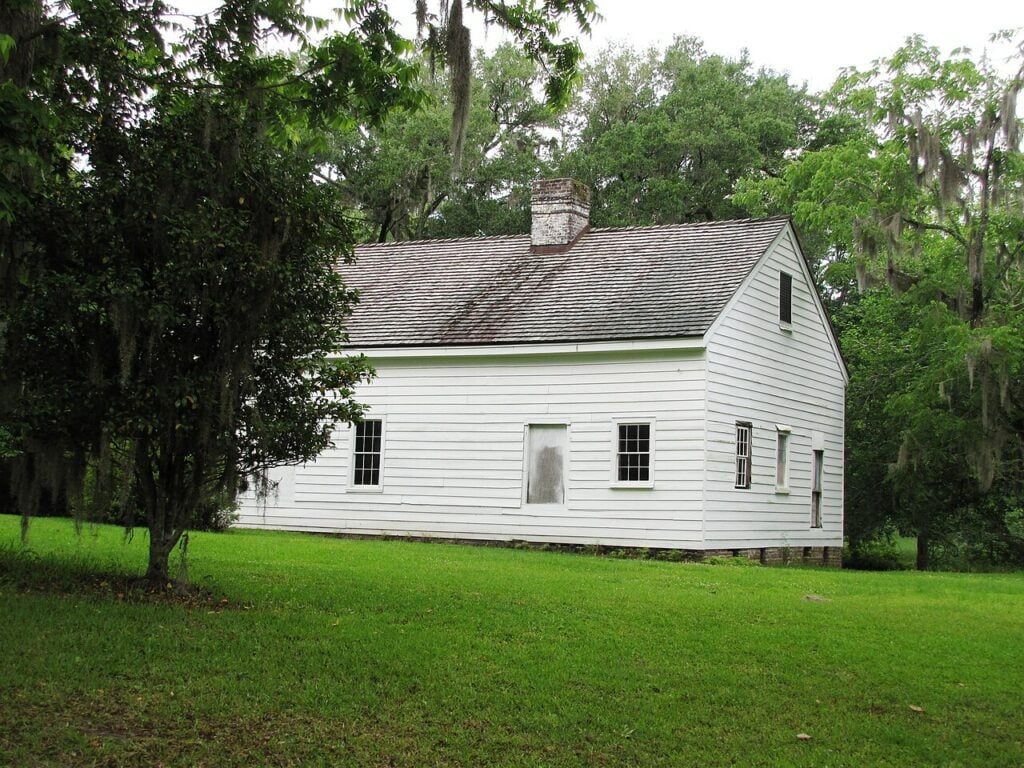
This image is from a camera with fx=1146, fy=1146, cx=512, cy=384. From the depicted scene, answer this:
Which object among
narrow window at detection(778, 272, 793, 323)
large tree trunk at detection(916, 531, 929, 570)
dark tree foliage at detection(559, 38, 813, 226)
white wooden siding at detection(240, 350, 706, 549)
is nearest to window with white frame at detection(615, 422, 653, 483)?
white wooden siding at detection(240, 350, 706, 549)

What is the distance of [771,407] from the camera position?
21484 millimetres

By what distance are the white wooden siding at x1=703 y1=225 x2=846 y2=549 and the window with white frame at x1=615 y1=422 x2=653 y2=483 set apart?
3.57ft

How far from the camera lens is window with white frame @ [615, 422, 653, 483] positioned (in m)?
19.4

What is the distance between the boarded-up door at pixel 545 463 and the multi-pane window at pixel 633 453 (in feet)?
3.37

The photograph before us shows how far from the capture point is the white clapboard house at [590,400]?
19.2m

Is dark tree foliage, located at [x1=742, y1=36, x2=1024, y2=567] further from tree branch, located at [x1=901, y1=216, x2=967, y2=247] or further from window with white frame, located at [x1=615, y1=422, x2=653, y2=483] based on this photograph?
window with white frame, located at [x1=615, y1=422, x2=653, y2=483]

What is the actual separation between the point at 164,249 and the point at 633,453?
11.2 meters

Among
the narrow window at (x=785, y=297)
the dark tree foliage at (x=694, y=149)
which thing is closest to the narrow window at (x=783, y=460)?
the narrow window at (x=785, y=297)

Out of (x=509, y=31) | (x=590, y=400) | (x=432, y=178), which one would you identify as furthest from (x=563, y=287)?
(x=432, y=178)

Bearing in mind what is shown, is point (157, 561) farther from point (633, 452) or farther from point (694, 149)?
point (694, 149)

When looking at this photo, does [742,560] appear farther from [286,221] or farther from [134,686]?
[134,686]

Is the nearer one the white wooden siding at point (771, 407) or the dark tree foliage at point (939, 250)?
the white wooden siding at point (771, 407)

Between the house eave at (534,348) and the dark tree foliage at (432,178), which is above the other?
the dark tree foliage at (432,178)

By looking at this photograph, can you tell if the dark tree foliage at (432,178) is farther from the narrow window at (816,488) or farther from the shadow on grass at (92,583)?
the shadow on grass at (92,583)
